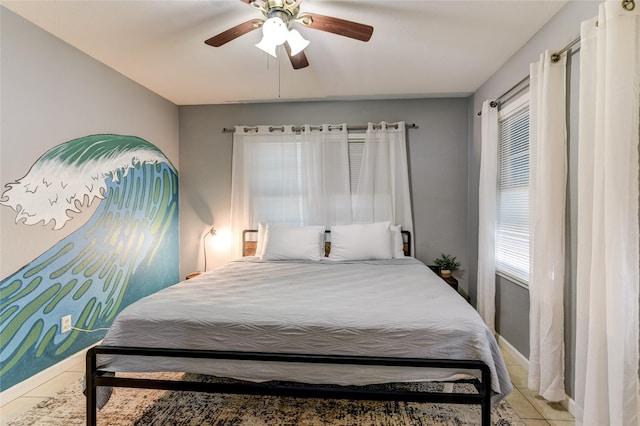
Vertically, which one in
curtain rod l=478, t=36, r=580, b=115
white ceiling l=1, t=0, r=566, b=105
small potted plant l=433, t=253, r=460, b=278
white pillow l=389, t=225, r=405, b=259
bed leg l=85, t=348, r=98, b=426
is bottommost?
bed leg l=85, t=348, r=98, b=426

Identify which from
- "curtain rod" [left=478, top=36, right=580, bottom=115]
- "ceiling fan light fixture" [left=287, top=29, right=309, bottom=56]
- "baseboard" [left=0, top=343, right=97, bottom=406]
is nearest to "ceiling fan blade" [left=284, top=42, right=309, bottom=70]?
"ceiling fan light fixture" [left=287, top=29, right=309, bottom=56]

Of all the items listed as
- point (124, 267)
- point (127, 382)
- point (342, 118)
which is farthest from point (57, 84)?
point (342, 118)

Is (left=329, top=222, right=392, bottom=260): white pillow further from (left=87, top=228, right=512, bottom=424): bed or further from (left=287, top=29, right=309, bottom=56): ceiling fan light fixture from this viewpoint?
(left=287, top=29, right=309, bottom=56): ceiling fan light fixture

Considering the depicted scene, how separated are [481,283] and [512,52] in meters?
2.02

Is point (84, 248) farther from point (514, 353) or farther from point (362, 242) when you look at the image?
point (514, 353)

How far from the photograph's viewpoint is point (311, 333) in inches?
61.0

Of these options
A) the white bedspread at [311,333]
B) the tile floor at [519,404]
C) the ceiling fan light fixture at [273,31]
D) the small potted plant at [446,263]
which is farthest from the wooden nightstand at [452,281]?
the ceiling fan light fixture at [273,31]

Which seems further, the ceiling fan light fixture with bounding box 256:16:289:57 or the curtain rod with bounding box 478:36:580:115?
the curtain rod with bounding box 478:36:580:115

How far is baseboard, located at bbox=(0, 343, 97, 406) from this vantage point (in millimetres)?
1985

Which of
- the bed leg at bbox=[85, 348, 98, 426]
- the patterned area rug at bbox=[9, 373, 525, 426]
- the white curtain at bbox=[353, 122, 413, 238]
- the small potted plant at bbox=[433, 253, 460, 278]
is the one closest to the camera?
the bed leg at bbox=[85, 348, 98, 426]

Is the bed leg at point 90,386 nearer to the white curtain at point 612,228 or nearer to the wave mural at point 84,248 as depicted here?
the wave mural at point 84,248

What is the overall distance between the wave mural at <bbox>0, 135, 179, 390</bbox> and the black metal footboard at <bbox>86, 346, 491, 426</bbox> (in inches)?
39.7

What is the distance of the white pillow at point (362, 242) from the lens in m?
3.08

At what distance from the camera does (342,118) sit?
146 inches
